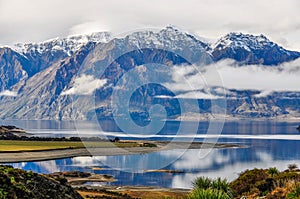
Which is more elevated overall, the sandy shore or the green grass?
the green grass

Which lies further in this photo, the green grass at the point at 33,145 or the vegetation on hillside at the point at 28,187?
the green grass at the point at 33,145

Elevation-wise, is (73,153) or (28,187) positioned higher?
(28,187)

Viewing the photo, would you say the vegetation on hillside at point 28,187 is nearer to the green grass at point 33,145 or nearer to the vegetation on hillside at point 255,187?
the vegetation on hillside at point 255,187

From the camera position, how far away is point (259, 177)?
30.3 metres

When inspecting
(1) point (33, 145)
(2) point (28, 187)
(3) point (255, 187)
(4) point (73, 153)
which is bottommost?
(4) point (73, 153)

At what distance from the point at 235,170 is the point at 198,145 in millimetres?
55456

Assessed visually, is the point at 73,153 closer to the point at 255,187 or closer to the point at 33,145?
the point at 33,145

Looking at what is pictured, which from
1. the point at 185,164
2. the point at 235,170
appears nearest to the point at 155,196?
the point at 235,170

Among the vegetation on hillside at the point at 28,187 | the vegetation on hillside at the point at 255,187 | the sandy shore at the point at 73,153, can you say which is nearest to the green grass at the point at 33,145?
the sandy shore at the point at 73,153

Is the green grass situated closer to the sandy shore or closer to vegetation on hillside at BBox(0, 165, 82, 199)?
the sandy shore

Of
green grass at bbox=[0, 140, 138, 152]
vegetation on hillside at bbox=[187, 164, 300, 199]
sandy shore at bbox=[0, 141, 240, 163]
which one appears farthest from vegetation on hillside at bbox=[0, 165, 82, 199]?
green grass at bbox=[0, 140, 138, 152]

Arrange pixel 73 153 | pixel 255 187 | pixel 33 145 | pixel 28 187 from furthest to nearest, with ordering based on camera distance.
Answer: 1. pixel 33 145
2. pixel 73 153
3. pixel 255 187
4. pixel 28 187

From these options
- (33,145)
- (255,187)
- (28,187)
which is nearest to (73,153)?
(33,145)

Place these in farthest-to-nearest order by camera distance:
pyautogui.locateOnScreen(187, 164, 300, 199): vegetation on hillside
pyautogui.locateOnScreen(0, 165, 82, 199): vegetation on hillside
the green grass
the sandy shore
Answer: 1. the green grass
2. the sandy shore
3. pyautogui.locateOnScreen(187, 164, 300, 199): vegetation on hillside
4. pyautogui.locateOnScreen(0, 165, 82, 199): vegetation on hillside
